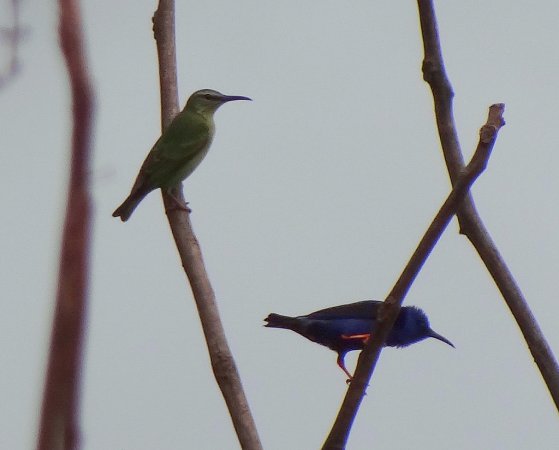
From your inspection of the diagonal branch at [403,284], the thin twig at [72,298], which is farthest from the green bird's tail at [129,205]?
the thin twig at [72,298]

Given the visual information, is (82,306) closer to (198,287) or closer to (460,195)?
(460,195)

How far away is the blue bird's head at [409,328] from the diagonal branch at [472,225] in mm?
4272

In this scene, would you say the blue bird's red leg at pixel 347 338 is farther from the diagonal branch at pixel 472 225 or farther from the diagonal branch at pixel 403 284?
the diagonal branch at pixel 403 284

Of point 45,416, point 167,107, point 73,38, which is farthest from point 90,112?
point 167,107

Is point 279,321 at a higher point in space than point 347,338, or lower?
higher

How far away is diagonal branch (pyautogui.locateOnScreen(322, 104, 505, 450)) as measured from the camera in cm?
292

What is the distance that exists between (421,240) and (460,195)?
0.19 m

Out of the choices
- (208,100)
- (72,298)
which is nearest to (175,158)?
(208,100)

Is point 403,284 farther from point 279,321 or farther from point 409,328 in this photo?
point 409,328

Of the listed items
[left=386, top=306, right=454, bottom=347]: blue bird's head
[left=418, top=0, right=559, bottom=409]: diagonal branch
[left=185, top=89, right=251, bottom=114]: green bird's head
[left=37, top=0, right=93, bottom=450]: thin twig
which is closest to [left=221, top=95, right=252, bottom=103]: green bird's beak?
[left=185, top=89, right=251, bottom=114]: green bird's head

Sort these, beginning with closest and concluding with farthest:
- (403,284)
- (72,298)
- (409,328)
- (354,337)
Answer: (72,298), (403,284), (354,337), (409,328)

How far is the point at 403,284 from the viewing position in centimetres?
300

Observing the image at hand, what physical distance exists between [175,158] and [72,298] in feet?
26.3

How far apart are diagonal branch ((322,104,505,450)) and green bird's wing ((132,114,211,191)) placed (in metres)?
5.06
